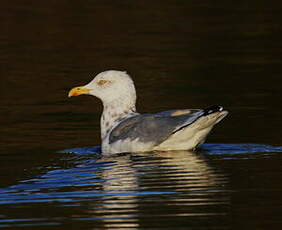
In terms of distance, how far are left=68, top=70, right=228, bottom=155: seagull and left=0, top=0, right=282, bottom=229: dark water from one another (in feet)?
0.64

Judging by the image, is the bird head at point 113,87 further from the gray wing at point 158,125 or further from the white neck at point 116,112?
the gray wing at point 158,125

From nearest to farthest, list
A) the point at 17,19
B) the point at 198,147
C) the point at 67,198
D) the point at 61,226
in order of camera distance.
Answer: the point at 61,226
the point at 67,198
the point at 198,147
the point at 17,19

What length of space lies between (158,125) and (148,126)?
15 centimetres

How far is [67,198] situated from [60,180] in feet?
3.86

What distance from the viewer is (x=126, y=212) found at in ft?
32.7

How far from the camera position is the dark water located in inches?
400

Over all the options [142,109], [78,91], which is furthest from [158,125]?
[142,109]

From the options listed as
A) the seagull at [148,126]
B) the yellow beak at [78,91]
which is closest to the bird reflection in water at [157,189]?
the seagull at [148,126]

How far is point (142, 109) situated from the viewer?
17.7 m

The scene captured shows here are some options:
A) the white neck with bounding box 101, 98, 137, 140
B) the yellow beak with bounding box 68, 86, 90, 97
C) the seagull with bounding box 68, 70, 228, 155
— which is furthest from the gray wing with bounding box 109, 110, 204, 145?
the yellow beak with bounding box 68, 86, 90, 97

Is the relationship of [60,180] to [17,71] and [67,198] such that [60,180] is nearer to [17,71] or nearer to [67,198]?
[67,198]

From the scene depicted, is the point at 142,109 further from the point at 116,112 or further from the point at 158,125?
the point at 158,125

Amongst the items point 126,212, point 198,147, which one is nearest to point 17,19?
point 198,147

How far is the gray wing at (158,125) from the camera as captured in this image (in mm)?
13461
